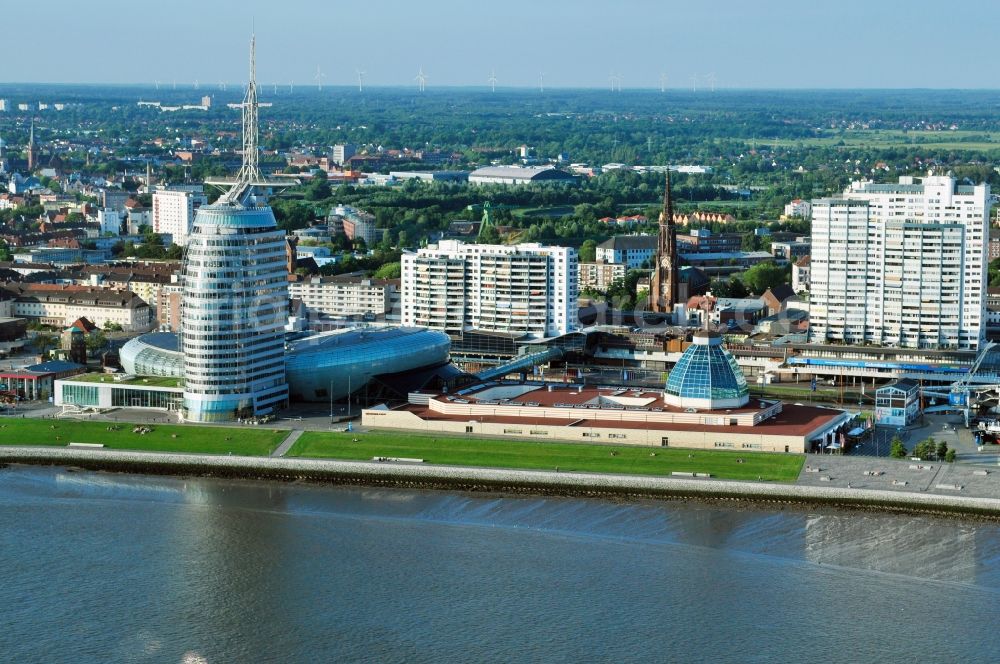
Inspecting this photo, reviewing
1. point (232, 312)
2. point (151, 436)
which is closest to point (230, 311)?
point (232, 312)

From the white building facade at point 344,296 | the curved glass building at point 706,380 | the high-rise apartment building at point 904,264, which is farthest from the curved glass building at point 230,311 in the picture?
the white building facade at point 344,296

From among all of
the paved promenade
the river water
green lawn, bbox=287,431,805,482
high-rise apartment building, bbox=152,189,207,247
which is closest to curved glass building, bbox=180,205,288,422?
green lawn, bbox=287,431,805,482

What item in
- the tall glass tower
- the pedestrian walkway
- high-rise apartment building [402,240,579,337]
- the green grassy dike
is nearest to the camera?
the green grassy dike

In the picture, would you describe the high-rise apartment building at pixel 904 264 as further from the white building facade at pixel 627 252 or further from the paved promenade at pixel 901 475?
the white building facade at pixel 627 252

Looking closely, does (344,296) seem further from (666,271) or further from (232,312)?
(232,312)

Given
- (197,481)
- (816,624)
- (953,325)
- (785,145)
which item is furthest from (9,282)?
(785,145)

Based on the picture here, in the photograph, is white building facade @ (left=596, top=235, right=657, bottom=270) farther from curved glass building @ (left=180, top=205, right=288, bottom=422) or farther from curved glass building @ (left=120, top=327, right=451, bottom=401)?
curved glass building @ (left=180, top=205, right=288, bottom=422)

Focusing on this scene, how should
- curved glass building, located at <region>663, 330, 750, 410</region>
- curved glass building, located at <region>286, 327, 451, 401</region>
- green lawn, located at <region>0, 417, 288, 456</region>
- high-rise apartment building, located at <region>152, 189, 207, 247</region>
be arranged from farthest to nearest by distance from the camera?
high-rise apartment building, located at <region>152, 189, 207, 247</region>
curved glass building, located at <region>286, 327, 451, 401</region>
curved glass building, located at <region>663, 330, 750, 410</region>
green lawn, located at <region>0, 417, 288, 456</region>
